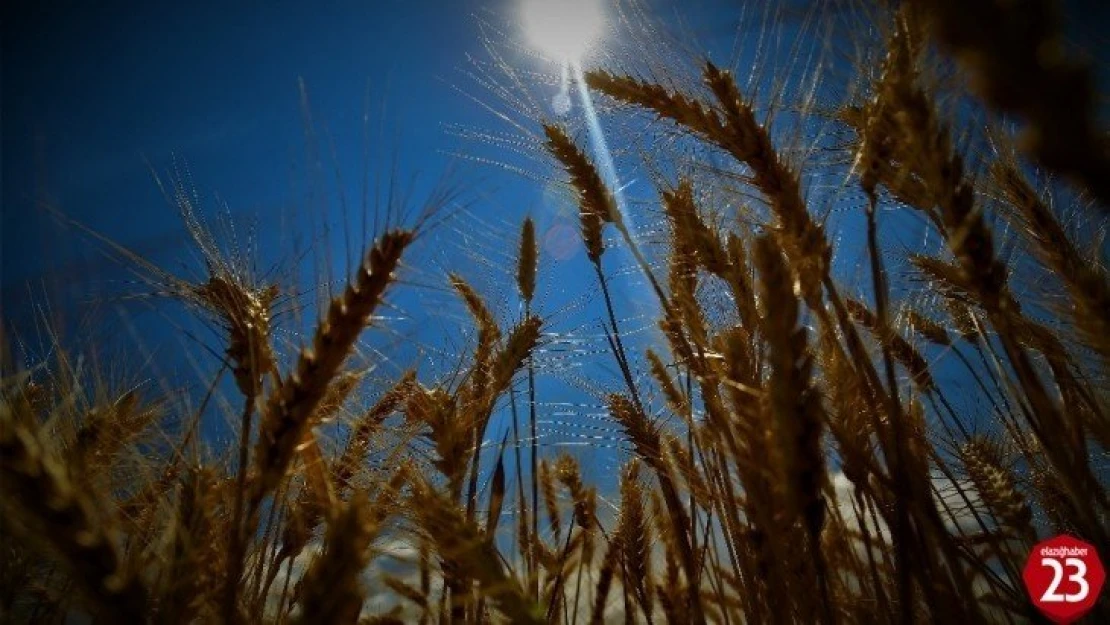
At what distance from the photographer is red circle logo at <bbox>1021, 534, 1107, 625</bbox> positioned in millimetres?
1370

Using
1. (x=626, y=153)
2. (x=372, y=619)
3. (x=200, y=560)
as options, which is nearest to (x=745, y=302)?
(x=626, y=153)

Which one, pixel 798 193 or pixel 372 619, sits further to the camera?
pixel 372 619

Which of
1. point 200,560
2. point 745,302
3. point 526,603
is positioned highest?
point 745,302

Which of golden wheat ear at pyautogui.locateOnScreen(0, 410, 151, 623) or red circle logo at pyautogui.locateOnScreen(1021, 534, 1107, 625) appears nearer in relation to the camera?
golden wheat ear at pyautogui.locateOnScreen(0, 410, 151, 623)

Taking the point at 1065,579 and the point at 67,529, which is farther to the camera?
the point at 1065,579

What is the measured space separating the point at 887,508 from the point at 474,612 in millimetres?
1187

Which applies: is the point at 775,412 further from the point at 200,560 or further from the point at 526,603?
the point at 200,560

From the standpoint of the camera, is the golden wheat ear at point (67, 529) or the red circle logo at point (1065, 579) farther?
the red circle logo at point (1065, 579)

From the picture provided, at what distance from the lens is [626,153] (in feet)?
7.67

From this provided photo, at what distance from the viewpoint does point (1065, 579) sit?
58.9 inches

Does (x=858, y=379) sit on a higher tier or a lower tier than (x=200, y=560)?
higher

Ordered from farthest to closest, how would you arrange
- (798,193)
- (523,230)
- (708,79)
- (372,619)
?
(523,230), (372,619), (708,79), (798,193)

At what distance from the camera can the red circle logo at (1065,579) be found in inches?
53.9

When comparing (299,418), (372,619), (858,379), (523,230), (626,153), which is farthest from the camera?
(523,230)
